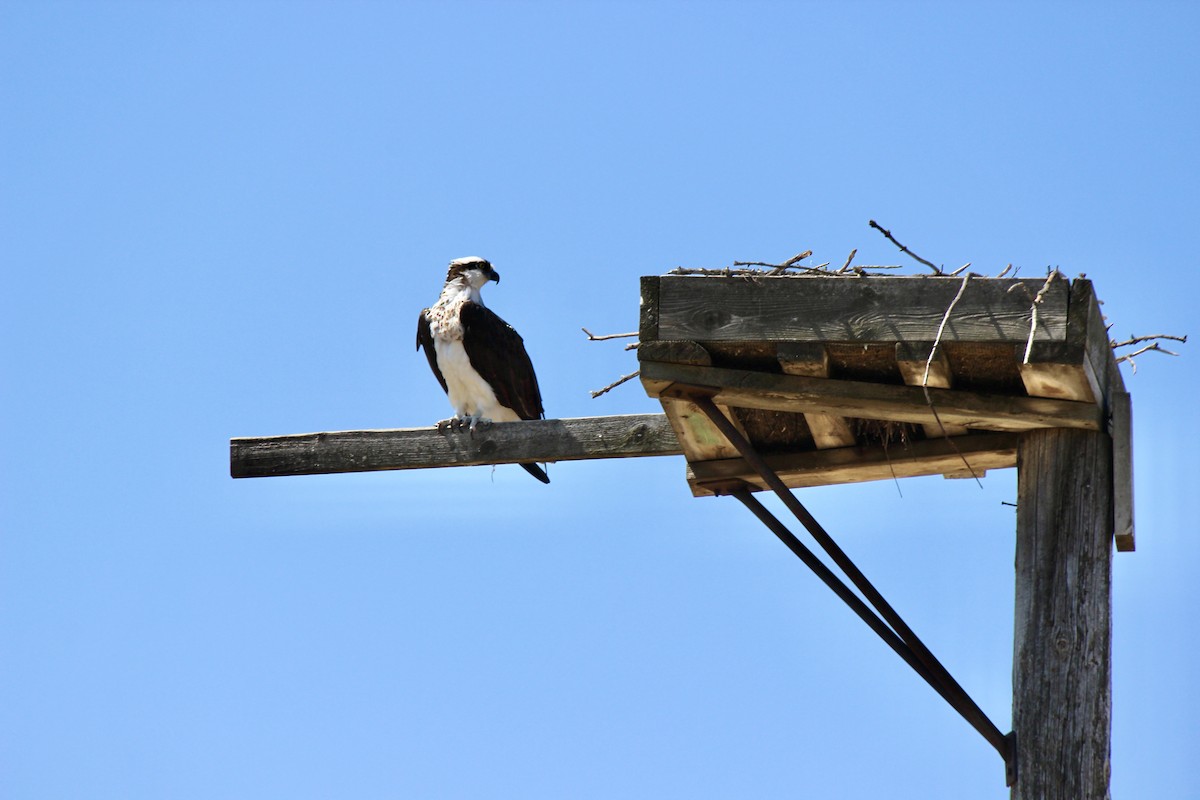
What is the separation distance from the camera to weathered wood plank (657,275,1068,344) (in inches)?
157

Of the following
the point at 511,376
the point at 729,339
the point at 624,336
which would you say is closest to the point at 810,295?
the point at 729,339

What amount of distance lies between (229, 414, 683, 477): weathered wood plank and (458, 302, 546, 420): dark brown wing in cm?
257

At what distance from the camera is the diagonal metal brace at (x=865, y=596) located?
407cm

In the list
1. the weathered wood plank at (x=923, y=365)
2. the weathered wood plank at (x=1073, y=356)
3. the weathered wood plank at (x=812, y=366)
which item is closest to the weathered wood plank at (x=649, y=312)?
the weathered wood plank at (x=812, y=366)

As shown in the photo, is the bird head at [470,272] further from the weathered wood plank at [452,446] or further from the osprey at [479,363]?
the weathered wood plank at [452,446]

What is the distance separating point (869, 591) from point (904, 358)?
2.58ft

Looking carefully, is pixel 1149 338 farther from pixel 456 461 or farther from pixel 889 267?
pixel 456 461

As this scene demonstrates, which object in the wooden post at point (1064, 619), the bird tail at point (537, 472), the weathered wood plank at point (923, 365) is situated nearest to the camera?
the wooden post at point (1064, 619)

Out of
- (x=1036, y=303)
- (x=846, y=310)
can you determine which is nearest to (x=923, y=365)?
(x=846, y=310)

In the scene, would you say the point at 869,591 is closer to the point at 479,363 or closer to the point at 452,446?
the point at 452,446

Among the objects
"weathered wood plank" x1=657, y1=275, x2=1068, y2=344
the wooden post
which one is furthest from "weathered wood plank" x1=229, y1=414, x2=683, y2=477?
the wooden post

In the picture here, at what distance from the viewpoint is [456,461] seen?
5.50 meters

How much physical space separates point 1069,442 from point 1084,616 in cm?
53

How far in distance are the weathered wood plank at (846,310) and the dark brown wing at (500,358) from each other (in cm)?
365
